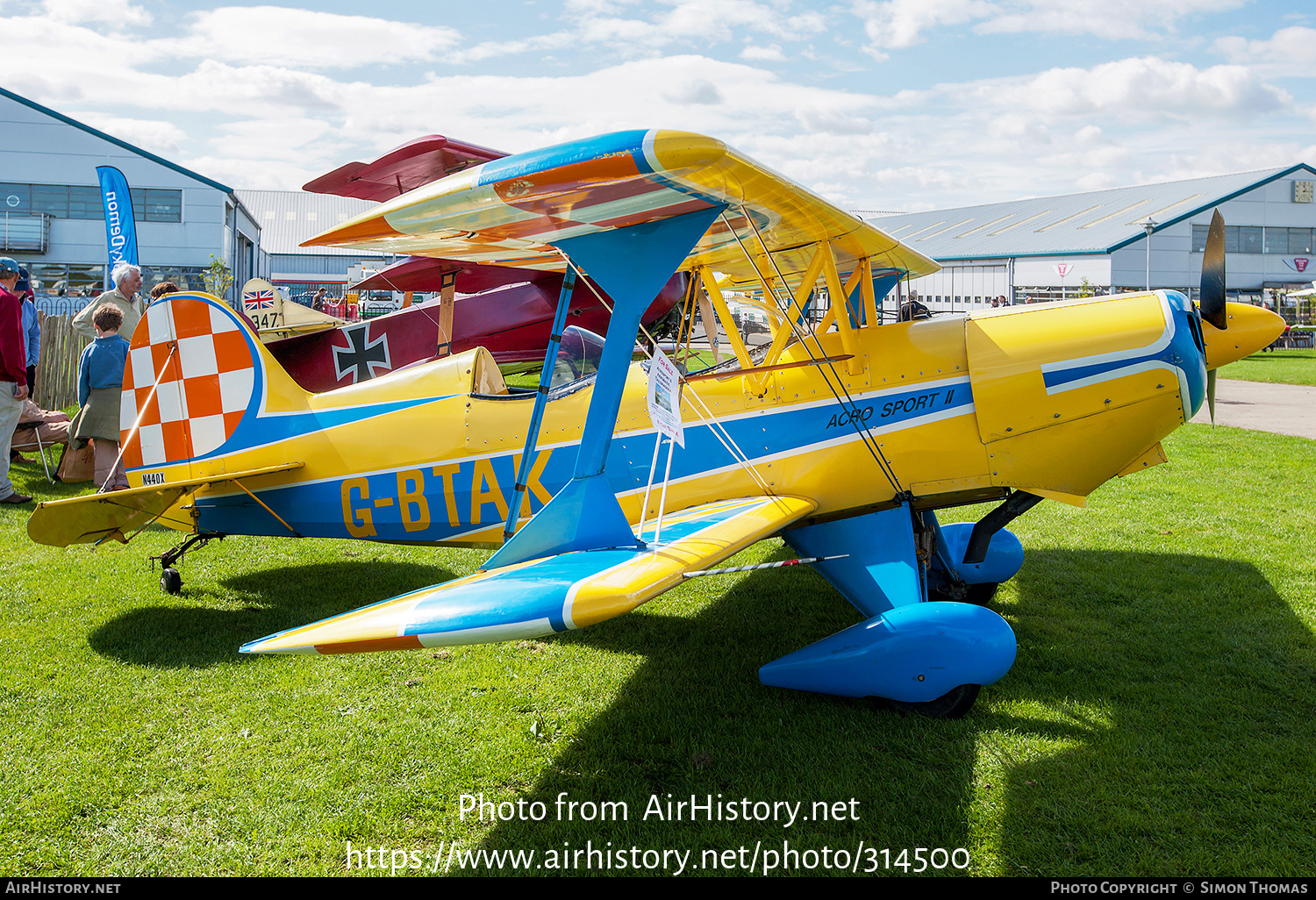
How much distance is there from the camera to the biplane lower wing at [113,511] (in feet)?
14.1

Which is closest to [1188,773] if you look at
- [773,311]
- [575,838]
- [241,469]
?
[575,838]

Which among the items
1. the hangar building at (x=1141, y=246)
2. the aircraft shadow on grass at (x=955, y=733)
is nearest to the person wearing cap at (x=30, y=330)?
the aircraft shadow on grass at (x=955, y=733)

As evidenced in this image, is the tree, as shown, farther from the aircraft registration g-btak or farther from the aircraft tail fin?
the aircraft registration g-btak

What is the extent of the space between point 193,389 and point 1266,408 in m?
16.6

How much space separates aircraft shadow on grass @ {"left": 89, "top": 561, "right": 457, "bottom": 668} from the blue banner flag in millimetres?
12381

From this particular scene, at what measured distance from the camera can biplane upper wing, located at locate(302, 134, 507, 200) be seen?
29.6 ft

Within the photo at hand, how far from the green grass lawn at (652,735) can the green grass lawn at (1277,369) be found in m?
17.7

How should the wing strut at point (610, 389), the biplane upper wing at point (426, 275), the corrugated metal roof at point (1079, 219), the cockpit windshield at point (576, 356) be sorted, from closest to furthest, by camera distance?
the wing strut at point (610, 389)
the cockpit windshield at point (576, 356)
the biplane upper wing at point (426, 275)
the corrugated metal roof at point (1079, 219)

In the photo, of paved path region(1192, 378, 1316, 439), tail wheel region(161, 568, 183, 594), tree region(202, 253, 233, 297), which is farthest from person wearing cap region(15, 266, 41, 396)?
tree region(202, 253, 233, 297)

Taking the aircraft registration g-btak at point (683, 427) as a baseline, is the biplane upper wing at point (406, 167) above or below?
above

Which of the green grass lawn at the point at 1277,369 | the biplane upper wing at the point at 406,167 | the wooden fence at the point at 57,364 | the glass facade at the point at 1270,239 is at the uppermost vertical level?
the biplane upper wing at the point at 406,167

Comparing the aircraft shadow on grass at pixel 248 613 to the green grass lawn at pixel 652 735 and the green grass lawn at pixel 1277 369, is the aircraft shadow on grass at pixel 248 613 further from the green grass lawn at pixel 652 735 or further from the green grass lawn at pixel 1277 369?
the green grass lawn at pixel 1277 369

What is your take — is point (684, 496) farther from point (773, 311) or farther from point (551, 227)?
point (551, 227)

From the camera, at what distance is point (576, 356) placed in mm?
5309
